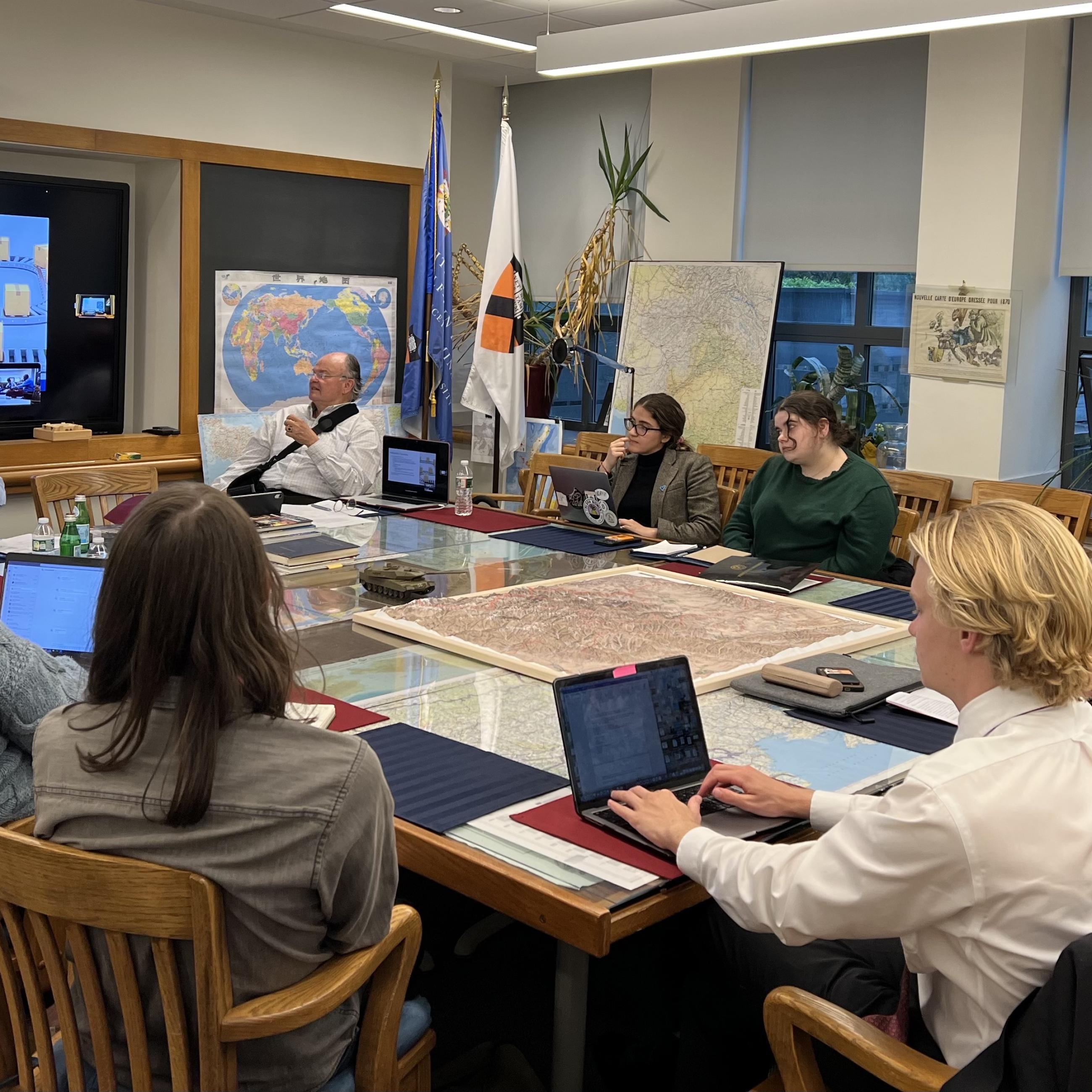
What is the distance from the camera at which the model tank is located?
3.33 m

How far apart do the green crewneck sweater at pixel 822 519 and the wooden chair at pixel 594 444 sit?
5.64ft

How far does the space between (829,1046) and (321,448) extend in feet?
13.2

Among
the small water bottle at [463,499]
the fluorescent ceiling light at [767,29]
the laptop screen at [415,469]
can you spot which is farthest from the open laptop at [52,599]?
the fluorescent ceiling light at [767,29]

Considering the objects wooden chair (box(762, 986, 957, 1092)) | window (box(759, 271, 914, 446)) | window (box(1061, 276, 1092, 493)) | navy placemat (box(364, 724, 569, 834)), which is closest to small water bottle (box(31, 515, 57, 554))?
navy placemat (box(364, 724, 569, 834))

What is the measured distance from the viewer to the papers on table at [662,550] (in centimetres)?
399

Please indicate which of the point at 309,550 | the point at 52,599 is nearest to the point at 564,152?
the point at 309,550

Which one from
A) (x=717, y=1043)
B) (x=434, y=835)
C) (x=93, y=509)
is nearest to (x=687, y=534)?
(x=93, y=509)

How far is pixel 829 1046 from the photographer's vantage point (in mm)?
1672

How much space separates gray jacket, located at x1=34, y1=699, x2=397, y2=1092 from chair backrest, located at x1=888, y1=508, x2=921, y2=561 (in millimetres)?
3062

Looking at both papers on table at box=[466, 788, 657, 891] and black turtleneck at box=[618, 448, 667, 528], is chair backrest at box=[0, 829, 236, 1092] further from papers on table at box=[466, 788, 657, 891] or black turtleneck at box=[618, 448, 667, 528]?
black turtleneck at box=[618, 448, 667, 528]

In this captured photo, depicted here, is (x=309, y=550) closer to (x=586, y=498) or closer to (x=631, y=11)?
(x=586, y=498)

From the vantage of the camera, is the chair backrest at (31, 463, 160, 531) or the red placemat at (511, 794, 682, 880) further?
the chair backrest at (31, 463, 160, 531)

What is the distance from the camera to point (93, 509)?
4555mm

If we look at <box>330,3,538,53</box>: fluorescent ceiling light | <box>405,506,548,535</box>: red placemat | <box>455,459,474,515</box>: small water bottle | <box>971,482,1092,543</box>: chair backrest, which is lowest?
<box>405,506,548,535</box>: red placemat
